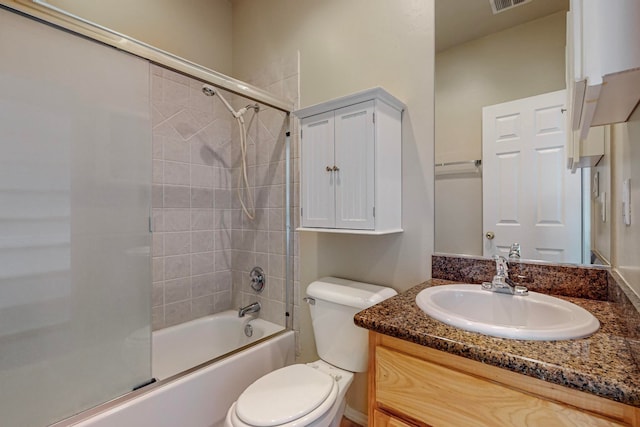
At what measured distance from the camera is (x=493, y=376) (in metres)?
0.68

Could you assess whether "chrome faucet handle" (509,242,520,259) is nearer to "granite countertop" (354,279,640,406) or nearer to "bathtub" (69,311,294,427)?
"granite countertop" (354,279,640,406)

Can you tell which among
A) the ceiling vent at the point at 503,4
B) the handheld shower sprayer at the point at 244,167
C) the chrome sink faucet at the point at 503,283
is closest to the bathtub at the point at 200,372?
the handheld shower sprayer at the point at 244,167

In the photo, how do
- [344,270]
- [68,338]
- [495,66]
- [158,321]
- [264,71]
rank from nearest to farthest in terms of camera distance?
[68,338] < [495,66] < [344,270] < [158,321] < [264,71]

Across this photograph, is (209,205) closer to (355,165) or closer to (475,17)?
(355,165)

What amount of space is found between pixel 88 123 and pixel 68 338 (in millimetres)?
814

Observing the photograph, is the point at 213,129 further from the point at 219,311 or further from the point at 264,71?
the point at 219,311

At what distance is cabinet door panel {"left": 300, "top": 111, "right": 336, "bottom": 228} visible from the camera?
1405 millimetres

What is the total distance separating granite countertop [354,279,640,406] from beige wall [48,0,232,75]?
2077mm

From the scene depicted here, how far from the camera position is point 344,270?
1.64 meters

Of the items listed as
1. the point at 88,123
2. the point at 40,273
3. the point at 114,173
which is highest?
the point at 88,123

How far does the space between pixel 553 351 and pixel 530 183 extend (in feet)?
2.32

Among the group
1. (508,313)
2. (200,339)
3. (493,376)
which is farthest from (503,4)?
(200,339)

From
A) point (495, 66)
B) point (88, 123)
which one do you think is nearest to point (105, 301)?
point (88, 123)

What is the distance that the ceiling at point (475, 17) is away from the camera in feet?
3.67
